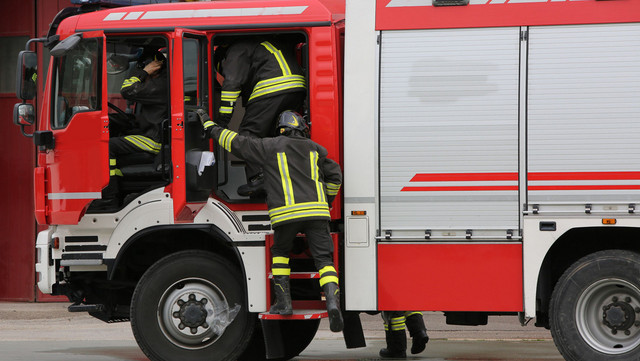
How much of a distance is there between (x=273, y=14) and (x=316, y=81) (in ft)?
2.01

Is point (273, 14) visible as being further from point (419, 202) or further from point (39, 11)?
point (39, 11)

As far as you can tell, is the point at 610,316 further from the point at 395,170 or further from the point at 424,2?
the point at 424,2

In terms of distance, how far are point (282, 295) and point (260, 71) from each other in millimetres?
1723

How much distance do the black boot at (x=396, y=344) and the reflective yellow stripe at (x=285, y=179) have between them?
87.1 inches

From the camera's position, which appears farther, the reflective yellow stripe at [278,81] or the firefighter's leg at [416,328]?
the firefighter's leg at [416,328]

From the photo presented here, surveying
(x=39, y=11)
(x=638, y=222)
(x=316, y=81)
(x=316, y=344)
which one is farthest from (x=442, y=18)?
(x=39, y=11)

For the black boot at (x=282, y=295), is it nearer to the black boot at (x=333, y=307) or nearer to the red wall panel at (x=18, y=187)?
the black boot at (x=333, y=307)

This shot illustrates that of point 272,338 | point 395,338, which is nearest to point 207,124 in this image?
point 272,338

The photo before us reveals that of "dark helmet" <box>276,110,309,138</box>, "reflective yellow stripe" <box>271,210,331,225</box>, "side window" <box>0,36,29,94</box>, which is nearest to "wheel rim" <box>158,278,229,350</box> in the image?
"reflective yellow stripe" <box>271,210,331,225</box>

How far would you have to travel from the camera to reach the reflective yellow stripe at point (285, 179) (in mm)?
7195

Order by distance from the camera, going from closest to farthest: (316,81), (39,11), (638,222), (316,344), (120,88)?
(638,222), (316,81), (120,88), (316,344), (39,11)

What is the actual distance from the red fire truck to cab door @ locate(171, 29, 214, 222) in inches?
0.6

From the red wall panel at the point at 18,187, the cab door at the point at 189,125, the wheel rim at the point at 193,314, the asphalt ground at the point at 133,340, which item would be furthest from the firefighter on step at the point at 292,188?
the red wall panel at the point at 18,187

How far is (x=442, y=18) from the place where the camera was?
23.9 feet
